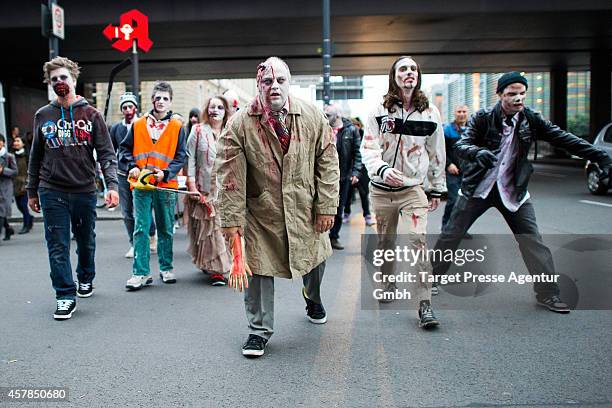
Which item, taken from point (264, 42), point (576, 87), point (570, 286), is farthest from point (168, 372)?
point (576, 87)

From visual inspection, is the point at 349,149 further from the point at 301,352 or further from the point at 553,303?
the point at 301,352

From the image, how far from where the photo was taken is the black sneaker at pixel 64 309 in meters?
5.13

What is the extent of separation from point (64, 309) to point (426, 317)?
2951 millimetres

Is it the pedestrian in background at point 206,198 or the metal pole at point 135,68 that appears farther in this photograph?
the metal pole at point 135,68

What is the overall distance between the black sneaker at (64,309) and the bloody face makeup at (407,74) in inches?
129

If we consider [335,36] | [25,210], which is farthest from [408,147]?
[335,36]

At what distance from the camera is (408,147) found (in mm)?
5035

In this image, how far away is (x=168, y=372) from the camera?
12.6 feet

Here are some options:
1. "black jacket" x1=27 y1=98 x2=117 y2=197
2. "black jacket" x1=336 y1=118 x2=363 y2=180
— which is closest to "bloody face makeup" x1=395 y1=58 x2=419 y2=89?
"black jacket" x1=27 y1=98 x2=117 y2=197

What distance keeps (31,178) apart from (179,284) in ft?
6.13

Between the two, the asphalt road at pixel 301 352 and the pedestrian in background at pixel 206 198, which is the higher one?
the pedestrian in background at pixel 206 198

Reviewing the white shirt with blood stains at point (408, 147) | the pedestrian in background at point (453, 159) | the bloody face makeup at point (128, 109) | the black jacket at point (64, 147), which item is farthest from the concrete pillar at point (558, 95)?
the black jacket at point (64, 147)

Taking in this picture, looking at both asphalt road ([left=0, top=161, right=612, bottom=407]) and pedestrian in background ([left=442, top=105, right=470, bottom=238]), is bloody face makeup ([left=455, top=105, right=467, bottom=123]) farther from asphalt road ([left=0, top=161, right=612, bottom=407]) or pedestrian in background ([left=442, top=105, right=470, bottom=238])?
asphalt road ([left=0, top=161, right=612, bottom=407])

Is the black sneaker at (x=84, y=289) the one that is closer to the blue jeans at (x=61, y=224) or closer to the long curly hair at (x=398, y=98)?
the blue jeans at (x=61, y=224)
